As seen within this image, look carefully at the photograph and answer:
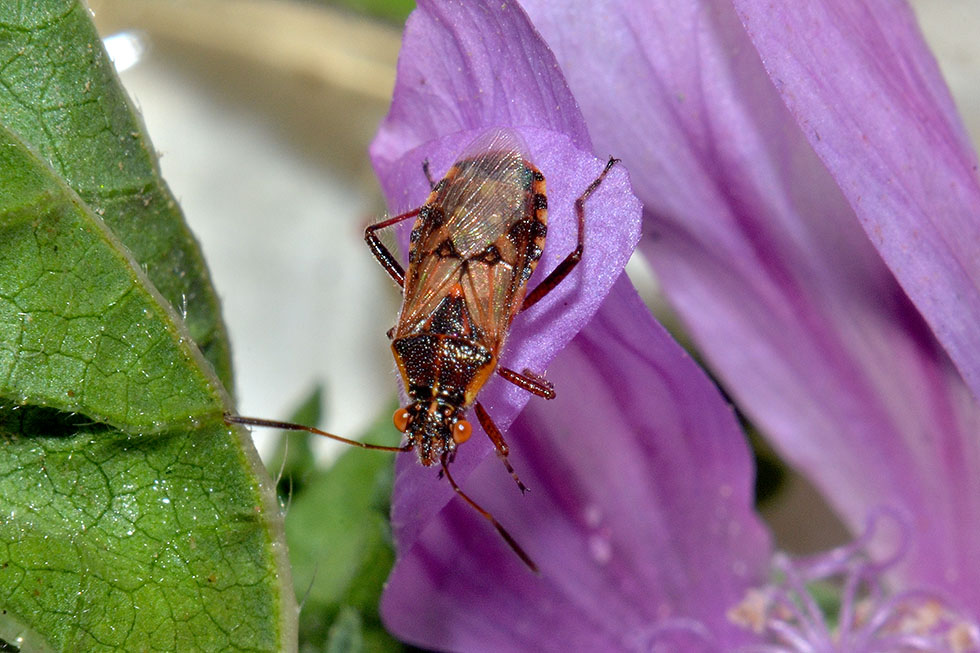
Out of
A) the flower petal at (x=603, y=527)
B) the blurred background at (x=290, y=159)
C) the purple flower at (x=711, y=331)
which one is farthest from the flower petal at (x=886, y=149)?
the blurred background at (x=290, y=159)

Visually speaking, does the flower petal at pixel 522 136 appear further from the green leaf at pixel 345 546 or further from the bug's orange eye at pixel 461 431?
the green leaf at pixel 345 546

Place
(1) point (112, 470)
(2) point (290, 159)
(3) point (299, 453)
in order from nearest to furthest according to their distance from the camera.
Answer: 1. (1) point (112, 470)
2. (3) point (299, 453)
3. (2) point (290, 159)

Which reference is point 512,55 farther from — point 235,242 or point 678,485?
point 235,242

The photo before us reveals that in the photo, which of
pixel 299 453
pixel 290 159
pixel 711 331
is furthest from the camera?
pixel 290 159

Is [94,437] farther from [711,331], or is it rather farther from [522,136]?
[711,331]

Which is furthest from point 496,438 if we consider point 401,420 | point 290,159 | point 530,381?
point 290,159

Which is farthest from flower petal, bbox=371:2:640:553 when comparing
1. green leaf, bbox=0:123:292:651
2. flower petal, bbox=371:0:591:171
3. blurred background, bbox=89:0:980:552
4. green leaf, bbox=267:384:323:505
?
blurred background, bbox=89:0:980:552
